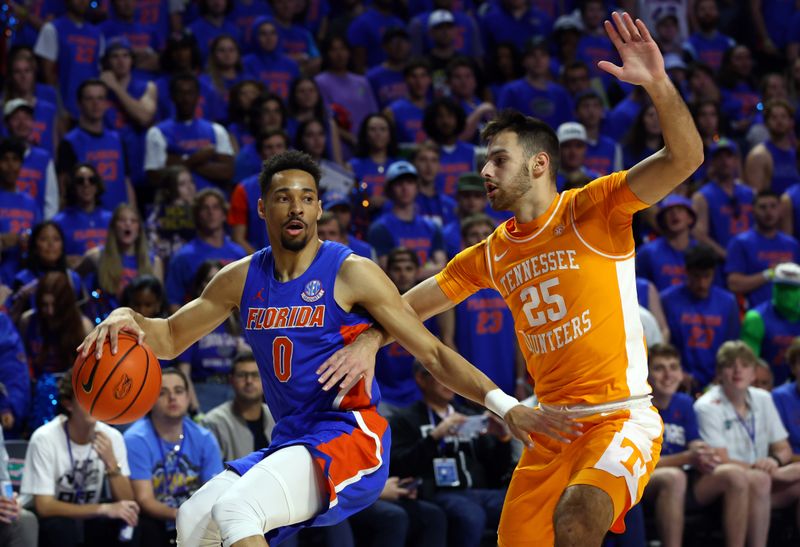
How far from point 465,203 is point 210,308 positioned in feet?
15.6

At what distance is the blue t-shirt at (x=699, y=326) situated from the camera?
32.7ft

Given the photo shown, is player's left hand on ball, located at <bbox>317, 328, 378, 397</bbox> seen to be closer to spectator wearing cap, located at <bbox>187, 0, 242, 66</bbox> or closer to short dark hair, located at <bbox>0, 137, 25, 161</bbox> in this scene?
short dark hair, located at <bbox>0, 137, 25, 161</bbox>

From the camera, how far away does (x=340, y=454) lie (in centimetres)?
512

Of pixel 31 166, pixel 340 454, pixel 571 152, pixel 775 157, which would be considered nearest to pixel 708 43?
pixel 775 157

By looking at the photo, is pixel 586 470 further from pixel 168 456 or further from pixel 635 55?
pixel 168 456

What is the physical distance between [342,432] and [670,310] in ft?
17.7

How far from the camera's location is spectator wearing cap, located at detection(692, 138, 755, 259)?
37.3ft

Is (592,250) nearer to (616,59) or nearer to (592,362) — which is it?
(592,362)

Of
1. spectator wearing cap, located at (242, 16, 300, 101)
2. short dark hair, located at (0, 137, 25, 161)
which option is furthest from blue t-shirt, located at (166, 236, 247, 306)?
→ spectator wearing cap, located at (242, 16, 300, 101)

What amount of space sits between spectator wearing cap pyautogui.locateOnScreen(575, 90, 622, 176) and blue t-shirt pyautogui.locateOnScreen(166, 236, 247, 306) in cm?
410

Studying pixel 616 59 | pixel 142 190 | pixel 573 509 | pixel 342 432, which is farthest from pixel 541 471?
pixel 616 59

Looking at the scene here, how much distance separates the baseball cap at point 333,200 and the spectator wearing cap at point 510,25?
4314 millimetres

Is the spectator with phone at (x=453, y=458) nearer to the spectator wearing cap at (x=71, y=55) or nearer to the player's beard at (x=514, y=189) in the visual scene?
the player's beard at (x=514, y=189)

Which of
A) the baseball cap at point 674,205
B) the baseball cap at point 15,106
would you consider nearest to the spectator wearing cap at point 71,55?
the baseball cap at point 15,106
